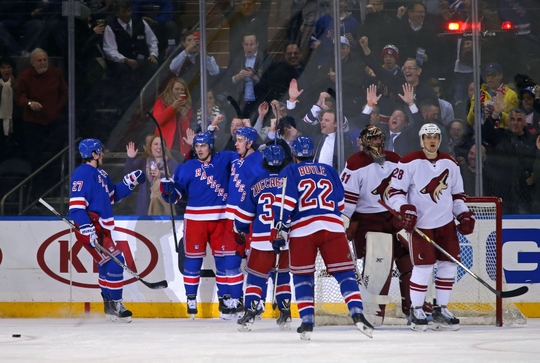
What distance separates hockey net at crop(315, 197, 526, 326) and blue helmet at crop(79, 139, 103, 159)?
1.79 m

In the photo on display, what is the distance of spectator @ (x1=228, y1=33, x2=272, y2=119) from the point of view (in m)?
7.18

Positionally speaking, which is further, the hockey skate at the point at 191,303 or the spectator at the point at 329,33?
the spectator at the point at 329,33

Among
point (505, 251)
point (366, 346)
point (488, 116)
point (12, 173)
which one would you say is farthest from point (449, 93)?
point (12, 173)

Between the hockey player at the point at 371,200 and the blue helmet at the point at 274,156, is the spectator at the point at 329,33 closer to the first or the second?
the hockey player at the point at 371,200

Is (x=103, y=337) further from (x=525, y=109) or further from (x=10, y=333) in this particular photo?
(x=525, y=109)

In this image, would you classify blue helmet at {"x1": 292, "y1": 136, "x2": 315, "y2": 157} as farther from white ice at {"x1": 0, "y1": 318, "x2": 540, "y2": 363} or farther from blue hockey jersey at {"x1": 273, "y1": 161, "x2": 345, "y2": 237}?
white ice at {"x1": 0, "y1": 318, "x2": 540, "y2": 363}

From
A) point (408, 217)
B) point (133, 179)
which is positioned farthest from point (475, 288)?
point (133, 179)

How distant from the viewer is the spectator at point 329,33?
23.5 ft

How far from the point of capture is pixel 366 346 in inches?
185

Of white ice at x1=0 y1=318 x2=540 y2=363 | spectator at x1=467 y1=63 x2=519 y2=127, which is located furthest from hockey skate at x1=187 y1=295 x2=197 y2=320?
spectator at x1=467 y1=63 x2=519 y2=127

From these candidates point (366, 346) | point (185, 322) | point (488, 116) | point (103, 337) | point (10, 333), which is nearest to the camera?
point (366, 346)

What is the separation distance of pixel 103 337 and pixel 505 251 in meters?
3.01

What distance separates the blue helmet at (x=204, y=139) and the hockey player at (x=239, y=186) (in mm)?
216

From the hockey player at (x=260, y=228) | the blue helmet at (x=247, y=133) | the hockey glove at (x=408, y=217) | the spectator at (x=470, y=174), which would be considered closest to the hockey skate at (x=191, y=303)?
the hockey player at (x=260, y=228)
